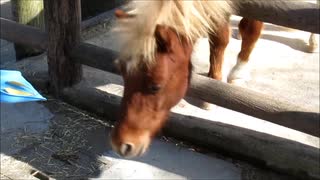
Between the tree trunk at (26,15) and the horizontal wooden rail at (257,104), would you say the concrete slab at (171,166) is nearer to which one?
the horizontal wooden rail at (257,104)

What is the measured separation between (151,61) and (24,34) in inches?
74.1

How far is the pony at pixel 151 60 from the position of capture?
191 centimetres

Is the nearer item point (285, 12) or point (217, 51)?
point (285, 12)

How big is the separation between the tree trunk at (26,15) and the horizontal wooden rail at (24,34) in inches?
15.0

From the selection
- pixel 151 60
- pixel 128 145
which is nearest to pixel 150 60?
pixel 151 60

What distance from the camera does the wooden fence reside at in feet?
7.48

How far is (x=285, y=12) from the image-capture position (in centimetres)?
227

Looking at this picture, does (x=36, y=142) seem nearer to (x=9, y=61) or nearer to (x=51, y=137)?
(x=51, y=137)

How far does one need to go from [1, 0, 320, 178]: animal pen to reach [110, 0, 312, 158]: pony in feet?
1.64

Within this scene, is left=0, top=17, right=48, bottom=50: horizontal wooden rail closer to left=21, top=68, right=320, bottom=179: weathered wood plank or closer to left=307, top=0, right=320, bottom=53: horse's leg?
left=21, top=68, right=320, bottom=179: weathered wood plank

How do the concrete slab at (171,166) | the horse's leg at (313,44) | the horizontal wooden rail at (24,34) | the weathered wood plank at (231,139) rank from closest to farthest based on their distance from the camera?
the weathered wood plank at (231,139)
the concrete slab at (171,166)
the horizontal wooden rail at (24,34)
the horse's leg at (313,44)

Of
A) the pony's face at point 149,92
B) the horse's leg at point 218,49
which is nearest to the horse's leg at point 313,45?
the horse's leg at point 218,49

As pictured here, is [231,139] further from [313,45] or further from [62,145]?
[313,45]

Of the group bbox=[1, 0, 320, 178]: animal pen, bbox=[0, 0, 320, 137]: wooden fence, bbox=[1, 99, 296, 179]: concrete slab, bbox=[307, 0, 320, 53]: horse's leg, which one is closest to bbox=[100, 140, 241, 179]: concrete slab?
bbox=[1, 99, 296, 179]: concrete slab
